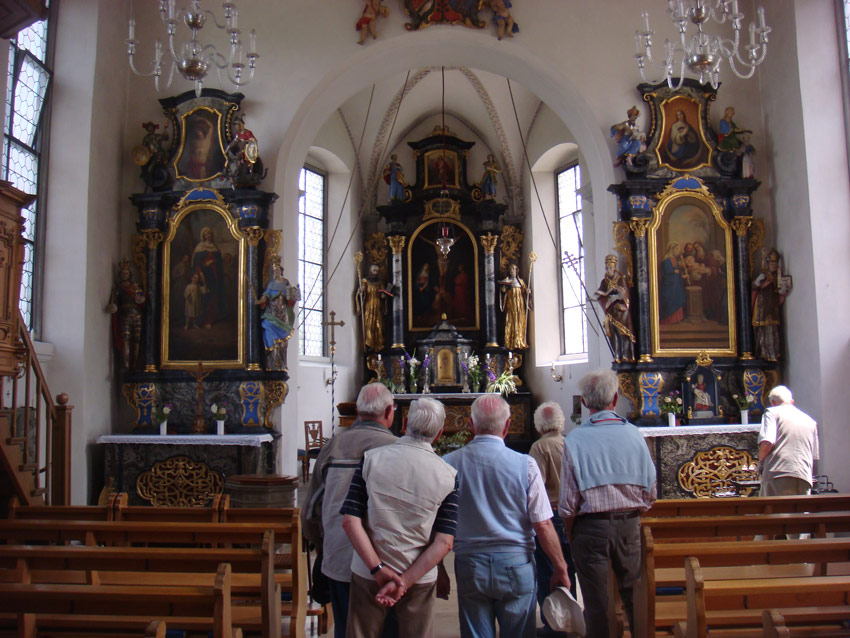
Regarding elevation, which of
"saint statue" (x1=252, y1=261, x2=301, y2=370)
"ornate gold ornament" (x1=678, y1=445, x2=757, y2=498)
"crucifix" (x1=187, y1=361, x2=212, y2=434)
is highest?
"saint statue" (x1=252, y1=261, x2=301, y2=370)

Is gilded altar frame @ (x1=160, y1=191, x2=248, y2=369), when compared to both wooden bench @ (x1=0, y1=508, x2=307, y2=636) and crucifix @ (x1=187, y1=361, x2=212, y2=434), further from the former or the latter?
wooden bench @ (x1=0, y1=508, x2=307, y2=636)

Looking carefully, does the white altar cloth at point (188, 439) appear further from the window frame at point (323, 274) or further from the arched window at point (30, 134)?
the window frame at point (323, 274)

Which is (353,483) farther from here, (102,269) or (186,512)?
(102,269)

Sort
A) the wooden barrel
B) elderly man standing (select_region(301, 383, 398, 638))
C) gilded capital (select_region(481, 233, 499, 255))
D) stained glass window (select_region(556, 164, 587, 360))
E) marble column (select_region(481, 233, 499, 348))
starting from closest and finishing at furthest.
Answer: elderly man standing (select_region(301, 383, 398, 638)) < the wooden barrel < stained glass window (select_region(556, 164, 587, 360)) < marble column (select_region(481, 233, 499, 348)) < gilded capital (select_region(481, 233, 499, 255))

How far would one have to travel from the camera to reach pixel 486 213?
16.2 meters

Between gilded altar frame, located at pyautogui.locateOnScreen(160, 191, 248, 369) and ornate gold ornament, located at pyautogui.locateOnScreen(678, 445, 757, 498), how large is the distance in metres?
5.71

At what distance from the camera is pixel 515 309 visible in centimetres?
1572

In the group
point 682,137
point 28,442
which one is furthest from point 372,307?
point 28,442

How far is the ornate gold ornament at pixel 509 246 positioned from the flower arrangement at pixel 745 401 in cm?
696

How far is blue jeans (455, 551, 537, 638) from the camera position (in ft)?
11.3

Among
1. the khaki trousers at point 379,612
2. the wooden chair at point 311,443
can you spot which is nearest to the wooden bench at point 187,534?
the khaki trousers at point 379,612

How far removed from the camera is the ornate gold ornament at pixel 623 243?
10.3 m

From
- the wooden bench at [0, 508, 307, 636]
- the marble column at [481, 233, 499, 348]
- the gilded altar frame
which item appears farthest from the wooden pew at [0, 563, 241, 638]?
the marble column at [481, 233, 499, 348]

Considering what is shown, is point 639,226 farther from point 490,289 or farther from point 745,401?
point 490,289
